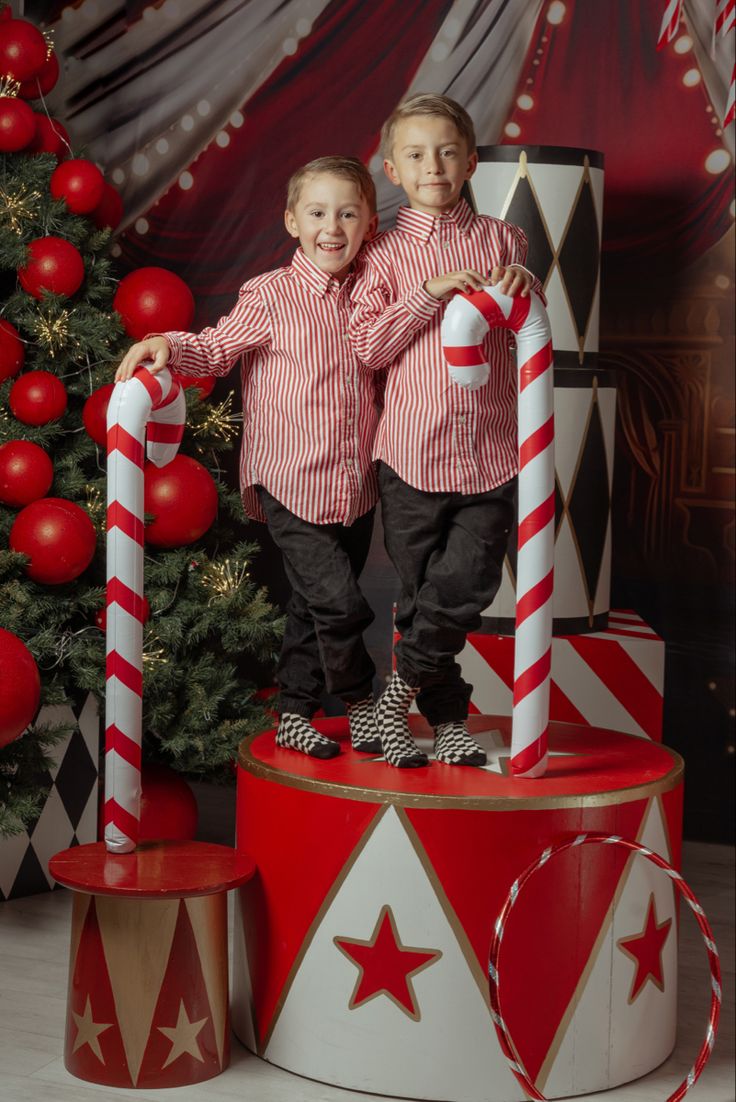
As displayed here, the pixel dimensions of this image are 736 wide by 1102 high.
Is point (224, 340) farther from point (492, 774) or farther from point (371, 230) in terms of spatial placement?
point (492, 774)

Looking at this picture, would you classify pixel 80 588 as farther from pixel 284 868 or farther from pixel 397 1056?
pixel 397 1056

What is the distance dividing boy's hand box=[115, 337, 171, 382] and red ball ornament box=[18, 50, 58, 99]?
1527mm

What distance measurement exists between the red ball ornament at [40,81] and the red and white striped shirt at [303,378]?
146 cm

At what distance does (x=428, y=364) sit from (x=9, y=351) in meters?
1.43

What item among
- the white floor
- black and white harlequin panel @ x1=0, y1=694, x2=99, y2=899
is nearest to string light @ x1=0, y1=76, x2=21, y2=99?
black and white harlequin panel @ x1=0, y1=694, x2=99, y2=899

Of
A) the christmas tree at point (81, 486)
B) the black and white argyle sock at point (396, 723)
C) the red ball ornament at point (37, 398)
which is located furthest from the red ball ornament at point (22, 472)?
the black and white argyle sock at point (396, 723)

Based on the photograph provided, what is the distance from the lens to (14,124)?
11.6 feet

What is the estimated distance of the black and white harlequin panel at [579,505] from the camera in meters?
3.47

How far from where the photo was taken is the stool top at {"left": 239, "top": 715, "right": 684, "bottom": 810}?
92.9 inches

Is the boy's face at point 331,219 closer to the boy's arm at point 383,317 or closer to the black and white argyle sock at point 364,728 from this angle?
the boy's arm at point 383,317

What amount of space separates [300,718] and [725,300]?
6.22ft

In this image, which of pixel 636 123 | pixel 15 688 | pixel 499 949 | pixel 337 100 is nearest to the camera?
pixel 499 949

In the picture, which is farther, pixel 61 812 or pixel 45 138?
pixel 45 138

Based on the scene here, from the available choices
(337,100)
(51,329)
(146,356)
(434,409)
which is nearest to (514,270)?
(434,409)
